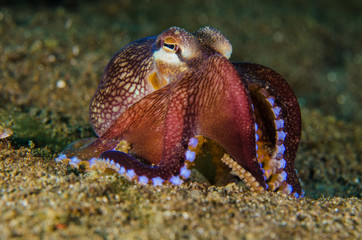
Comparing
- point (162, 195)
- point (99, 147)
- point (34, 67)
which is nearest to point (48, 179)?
point (99, 147)

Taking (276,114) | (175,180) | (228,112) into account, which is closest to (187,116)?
(228,112)

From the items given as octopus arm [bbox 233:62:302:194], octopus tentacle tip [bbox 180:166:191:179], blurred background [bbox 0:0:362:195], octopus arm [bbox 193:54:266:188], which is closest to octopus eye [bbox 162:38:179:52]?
octopus arm [bbox 193:54:266:188]

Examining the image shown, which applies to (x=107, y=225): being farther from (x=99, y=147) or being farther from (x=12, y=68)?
(x=12, y=68)

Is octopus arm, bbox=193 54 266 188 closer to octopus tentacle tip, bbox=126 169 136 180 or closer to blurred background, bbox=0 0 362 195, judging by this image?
octopus tentacle tip, bbox=126 169 136 180

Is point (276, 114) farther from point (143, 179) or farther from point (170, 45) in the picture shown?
point (143, 179)

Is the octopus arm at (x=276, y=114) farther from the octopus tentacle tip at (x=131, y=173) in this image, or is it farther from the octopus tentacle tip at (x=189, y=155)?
A: the octopus tentacle tip at (x=131, y=173)
